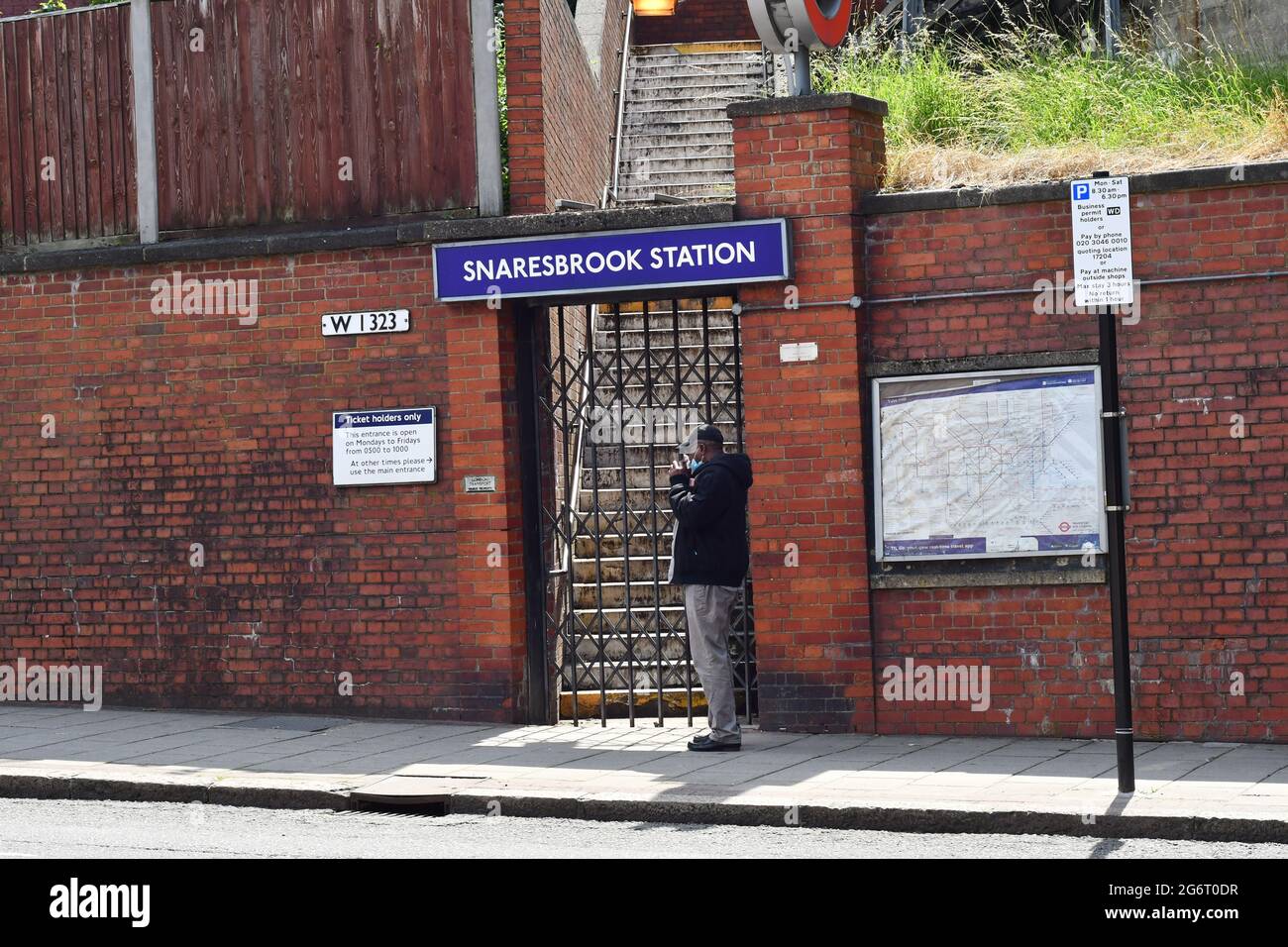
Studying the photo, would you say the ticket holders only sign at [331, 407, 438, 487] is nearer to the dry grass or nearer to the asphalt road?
the asphalt road

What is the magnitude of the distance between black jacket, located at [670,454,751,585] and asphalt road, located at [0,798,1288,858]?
225 centimetres

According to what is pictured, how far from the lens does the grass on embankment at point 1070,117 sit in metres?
11.1

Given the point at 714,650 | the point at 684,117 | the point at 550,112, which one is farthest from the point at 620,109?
the point at 714,650

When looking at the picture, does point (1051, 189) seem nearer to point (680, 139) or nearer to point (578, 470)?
point (578, 470)

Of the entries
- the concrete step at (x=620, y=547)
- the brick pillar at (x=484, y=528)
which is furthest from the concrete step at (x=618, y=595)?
the brick pillar at (x=484, y=528)

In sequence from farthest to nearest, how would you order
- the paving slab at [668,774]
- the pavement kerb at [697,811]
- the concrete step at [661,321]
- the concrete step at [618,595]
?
the concrete step at [661,321] < the concrete step at [618,595] < the paving slab at [668,774] < the pavement kerb at [697,811]

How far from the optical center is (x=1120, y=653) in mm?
8484

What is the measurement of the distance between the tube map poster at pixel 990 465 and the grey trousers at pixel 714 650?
117 centimetres

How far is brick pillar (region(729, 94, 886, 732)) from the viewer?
11023 millimetres

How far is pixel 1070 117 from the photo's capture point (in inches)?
492

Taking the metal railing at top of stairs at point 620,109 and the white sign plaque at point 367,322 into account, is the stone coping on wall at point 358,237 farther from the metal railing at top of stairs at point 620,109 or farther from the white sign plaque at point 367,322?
the metal railing at top of stairs at point 620,109

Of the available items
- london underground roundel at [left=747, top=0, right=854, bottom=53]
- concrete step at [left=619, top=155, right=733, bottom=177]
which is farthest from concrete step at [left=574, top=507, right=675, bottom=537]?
concrete step at [left=619, top=155, right=733, bottom=177]

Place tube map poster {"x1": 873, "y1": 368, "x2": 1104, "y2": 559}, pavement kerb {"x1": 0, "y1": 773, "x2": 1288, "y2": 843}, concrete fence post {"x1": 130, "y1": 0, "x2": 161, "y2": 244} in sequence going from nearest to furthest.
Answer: pavement kerb {"x1": 0, "y1": 773, "x2": 1288, "y2": 843} < tube map poster {"x1": 873, "y1": 368, "x2": 1104, "y2": 559} < concrete fence post {"x1": 130, "y1": 0, "x2": 161, "y2": 244}
